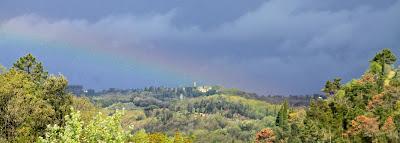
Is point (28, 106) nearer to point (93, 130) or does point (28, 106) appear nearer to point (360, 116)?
point (93, 130)

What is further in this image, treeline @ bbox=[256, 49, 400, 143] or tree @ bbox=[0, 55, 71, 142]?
treeline @ bbox=[256, 49, 400, 143]

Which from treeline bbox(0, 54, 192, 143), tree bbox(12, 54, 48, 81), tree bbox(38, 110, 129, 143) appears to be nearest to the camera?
tree bbox(38, 110, 129, 143)

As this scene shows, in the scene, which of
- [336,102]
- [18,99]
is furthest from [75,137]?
[336,102]

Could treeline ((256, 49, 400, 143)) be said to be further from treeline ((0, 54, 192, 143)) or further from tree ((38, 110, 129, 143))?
tree ((38, 110, 129, 143))

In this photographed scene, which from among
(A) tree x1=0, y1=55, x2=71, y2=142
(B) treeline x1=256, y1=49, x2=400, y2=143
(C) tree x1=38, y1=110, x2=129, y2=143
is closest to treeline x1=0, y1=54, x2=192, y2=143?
(A) tree x1=0, y1=55, x2=71, y2=142

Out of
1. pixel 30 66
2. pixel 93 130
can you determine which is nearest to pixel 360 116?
pixel 30 66

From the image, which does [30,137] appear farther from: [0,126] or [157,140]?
[157,140]

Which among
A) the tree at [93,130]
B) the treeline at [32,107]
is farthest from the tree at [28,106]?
the tree at [93,130]

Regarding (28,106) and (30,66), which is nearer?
(28,106)

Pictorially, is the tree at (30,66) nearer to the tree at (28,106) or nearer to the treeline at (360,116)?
the tree at (28,106)

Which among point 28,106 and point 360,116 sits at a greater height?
point 28,106

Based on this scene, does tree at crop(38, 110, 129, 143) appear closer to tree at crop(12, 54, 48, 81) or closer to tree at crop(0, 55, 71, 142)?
tree at crop(0, 55, 71, 142)

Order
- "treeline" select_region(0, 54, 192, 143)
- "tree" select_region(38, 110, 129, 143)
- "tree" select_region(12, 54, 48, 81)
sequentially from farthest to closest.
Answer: "tree" select_region(12, 54, 48, 81) → "treeline" select_region(0, 54, 192, 143) → "tree" select_region(38, 110, 129, 143)

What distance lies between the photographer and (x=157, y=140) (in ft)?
626
